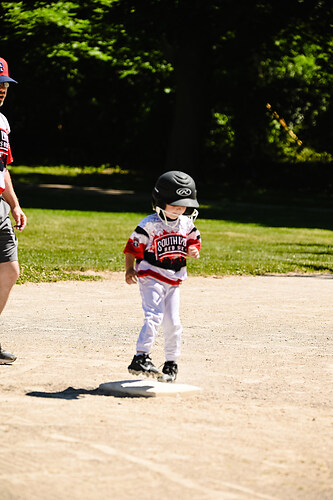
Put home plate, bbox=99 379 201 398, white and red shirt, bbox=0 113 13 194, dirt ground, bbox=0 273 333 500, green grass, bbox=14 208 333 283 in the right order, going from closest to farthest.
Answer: dirt ground, bbox=0 273 333 500 → home plate, bbox=99 379 201 398 → white and red shirt, bbox=0 113 13 194 → green grass, bbox=14 208 333 283

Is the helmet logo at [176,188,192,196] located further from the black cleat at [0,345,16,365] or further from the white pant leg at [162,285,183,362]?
the black cleat at [0,345,16,365]

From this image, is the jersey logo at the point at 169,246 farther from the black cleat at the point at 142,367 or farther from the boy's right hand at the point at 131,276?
the black cleat at the point at 142,367

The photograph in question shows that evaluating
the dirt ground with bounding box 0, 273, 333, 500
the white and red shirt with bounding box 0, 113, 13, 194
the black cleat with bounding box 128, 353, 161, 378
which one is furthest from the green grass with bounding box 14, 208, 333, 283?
the black cleat with bounding box 128, 353, 161, 378

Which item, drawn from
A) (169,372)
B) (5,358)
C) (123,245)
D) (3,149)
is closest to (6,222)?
(3,149)

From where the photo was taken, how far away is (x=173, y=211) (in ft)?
20.2

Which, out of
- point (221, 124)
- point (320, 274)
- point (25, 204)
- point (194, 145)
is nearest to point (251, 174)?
point (221, 124)

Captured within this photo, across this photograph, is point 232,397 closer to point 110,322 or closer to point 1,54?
point 110,322

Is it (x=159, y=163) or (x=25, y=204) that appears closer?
(x=25, y=204)

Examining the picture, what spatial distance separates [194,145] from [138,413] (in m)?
26.3

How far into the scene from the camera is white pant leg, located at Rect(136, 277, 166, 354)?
6043 mm

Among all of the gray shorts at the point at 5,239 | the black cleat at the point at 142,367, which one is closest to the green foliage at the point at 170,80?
the gray shorts at the point at 5,239

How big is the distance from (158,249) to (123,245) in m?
10.8

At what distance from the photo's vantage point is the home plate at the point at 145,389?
5.91 meters

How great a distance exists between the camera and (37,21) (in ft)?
97.2
